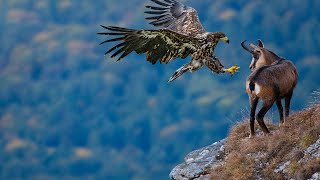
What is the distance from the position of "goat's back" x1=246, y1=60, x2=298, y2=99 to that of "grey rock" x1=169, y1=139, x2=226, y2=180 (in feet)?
6.28

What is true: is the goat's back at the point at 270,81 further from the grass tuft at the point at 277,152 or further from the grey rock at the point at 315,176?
the grey rock at the point at 315,176

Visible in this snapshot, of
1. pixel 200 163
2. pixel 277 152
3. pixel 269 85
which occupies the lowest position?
pixel 277 152

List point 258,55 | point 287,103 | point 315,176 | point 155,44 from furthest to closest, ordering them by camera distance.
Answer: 1. point 258,55
2. point 287,103
3. point 155,44
4. point 315,176

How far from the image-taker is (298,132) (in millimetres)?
14078

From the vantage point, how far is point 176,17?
56.0 ft

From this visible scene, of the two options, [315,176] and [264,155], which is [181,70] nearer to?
[264,155]

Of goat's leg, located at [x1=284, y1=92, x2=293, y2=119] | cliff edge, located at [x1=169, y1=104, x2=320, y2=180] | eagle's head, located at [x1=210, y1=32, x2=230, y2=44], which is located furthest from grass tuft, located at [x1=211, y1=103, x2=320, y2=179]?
eagle's head, located at [x1=210, y1=32, x2=230, y2=44]

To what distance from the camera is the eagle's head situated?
13852mm

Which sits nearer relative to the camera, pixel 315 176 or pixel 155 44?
pixel 315 176

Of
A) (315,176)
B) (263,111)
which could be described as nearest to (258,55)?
(263,111)

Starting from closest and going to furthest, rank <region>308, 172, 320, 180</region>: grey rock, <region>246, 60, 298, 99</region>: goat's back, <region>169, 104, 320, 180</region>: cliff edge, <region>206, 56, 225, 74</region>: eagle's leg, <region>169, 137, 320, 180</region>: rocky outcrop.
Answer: <region>308, 172, 320, 180</region>: grey rock → <region>169, 104, 320, 180</region>: cliff edge → <region>206, 56, 225, 74</region>: eagle's leg → <region>246, 60, 298, 99</region>: goat's back → <region>169, 137, 320, 180</region>: rocky outcrop

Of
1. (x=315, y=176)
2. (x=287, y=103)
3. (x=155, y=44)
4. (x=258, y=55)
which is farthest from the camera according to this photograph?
(x=258, y=55)

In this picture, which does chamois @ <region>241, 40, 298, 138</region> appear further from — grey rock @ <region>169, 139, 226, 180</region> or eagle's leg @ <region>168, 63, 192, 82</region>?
eagle's leg @ <region>168, 63, 192, 82</region>

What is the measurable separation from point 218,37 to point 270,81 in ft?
4.76
